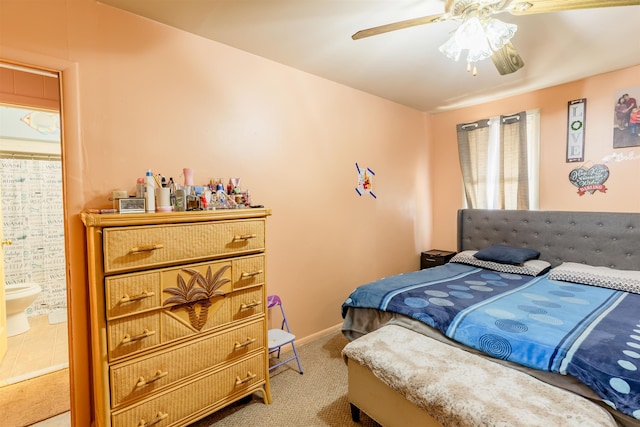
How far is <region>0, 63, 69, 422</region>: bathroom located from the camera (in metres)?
3.08

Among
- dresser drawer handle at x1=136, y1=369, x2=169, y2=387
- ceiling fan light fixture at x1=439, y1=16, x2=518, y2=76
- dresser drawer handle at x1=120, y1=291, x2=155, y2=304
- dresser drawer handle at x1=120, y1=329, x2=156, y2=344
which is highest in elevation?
ceiling fan light fixture at x1=439, y1=16, x2=518, y2=76

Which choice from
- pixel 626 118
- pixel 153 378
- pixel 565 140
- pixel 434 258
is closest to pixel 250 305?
pixel 153 378

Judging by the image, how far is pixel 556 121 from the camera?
10.4ft

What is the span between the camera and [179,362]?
167 centimetres

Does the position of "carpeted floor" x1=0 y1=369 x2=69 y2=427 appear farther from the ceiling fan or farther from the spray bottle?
the ceiling fan

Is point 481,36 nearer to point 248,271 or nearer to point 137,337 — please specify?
point 248,271

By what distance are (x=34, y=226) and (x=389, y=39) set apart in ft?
14.0

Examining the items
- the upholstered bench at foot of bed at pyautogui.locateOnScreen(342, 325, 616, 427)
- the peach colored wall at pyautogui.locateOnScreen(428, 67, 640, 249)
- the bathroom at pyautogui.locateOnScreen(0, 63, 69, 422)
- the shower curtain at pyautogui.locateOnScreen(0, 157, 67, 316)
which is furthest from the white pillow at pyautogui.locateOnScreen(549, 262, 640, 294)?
the shower curtain at pyautogui.locateOnScreen(0, 157, 67, 316)

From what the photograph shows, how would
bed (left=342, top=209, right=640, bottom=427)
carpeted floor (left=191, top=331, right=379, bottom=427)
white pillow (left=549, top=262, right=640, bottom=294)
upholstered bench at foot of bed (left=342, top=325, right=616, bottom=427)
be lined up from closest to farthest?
1. upholstered bench at foot of bed (left=342, top=325, right=616, bottom=427)
2. bed (left=342, top=209, right=640, bottom=427)
3. carpeted floor (left=191, top=331, right=379, bottom=427)
4. white pillow (left=549, top=262, right=640, bottom=294)

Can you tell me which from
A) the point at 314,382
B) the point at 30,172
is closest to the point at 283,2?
the point at 314,382

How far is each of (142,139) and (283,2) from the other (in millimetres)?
1197

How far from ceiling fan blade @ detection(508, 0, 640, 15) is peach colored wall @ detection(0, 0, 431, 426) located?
171 centimetres

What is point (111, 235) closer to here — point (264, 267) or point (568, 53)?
point (264, 267)

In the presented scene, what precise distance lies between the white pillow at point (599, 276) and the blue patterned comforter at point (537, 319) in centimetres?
6
